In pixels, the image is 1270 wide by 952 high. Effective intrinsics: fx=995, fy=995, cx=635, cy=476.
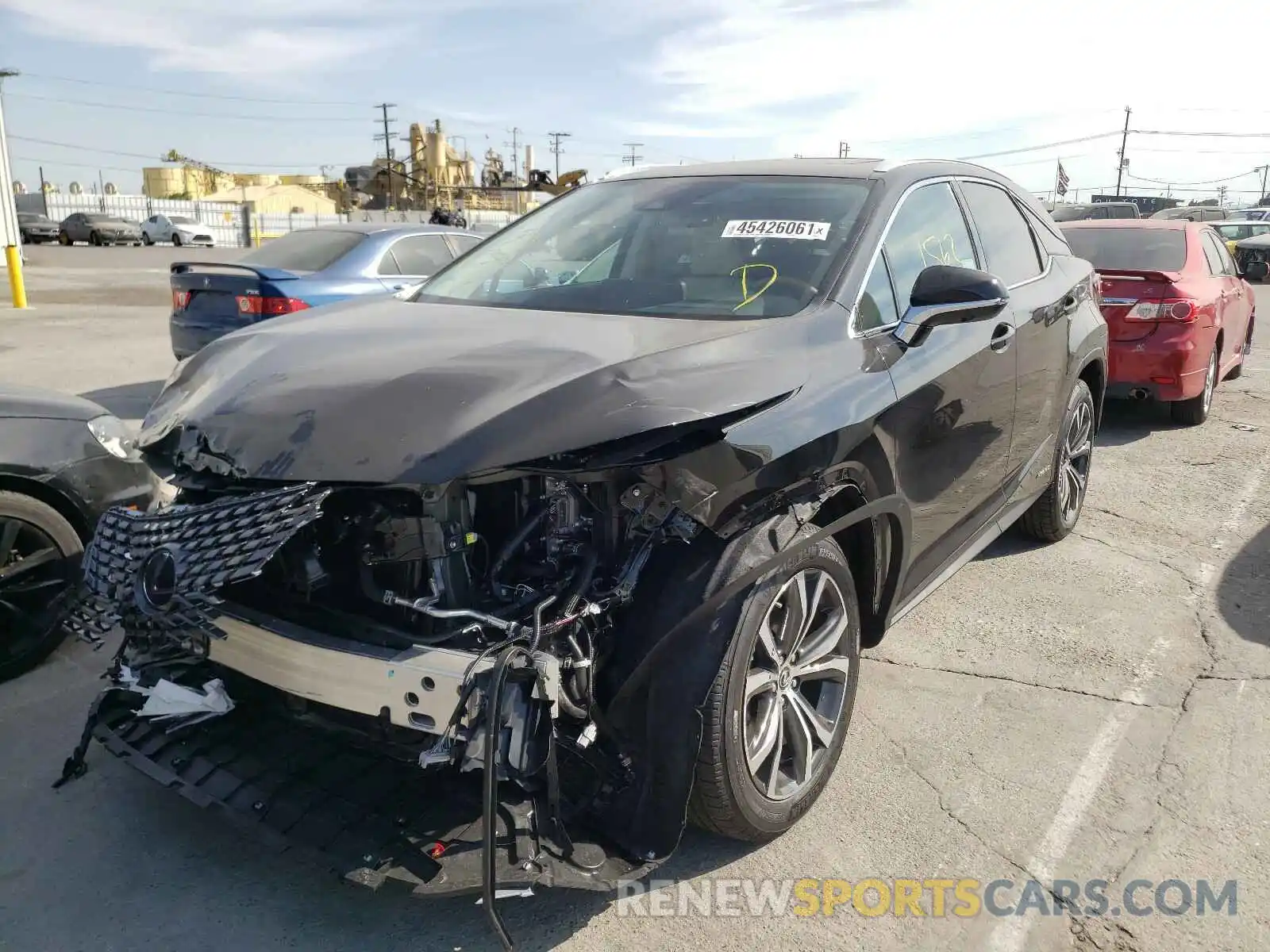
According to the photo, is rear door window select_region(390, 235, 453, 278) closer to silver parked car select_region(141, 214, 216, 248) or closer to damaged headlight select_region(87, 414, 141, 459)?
damaged headlight select_region(87, 414, 141, 459)

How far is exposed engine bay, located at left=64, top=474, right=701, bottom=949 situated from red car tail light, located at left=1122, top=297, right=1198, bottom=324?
6.59 meters

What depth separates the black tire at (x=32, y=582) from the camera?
3578mm

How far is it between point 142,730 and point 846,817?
2004mm

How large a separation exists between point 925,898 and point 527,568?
1.36 m

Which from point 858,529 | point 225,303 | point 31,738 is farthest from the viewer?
point 225,303

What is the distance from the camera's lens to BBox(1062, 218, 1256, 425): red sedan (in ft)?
24.9

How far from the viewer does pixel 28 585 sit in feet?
12.0

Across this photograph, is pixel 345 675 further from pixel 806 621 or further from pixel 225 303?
pixel 225 303

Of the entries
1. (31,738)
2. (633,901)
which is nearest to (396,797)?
(633,901)

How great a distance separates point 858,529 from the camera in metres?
3.08

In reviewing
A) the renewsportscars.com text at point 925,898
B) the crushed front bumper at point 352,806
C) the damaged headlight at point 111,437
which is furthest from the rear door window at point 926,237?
the damaged headlight at point 111,437

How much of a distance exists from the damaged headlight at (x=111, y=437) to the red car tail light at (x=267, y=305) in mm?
4098

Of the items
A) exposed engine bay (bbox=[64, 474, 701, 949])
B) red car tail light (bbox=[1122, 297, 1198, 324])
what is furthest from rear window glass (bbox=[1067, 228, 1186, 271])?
exposed engine bay (bbox=[64, 474, 701, 949])

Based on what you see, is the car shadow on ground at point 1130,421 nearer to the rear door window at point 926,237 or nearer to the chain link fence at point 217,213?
the rear door window at point 926,237
